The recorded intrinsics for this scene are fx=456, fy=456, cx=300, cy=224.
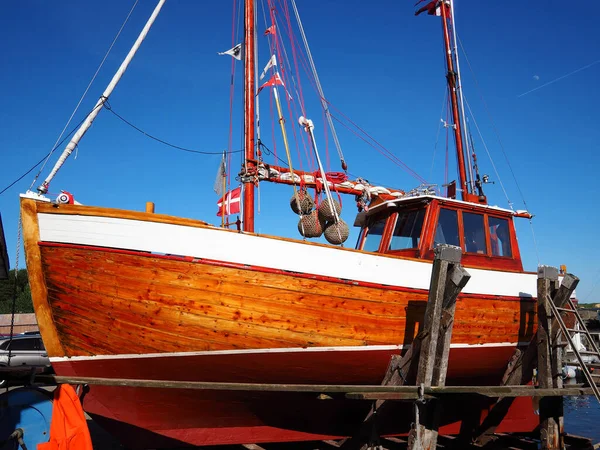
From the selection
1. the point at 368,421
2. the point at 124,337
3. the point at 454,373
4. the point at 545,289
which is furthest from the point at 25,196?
the point at 545,289

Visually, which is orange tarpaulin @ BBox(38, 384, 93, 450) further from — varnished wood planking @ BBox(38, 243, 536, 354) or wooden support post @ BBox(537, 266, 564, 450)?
wooden support post @ BBox(537, 266, 564, 450)

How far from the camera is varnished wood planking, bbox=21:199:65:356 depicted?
5.97 metres

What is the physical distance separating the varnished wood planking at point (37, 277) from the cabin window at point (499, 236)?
762cm

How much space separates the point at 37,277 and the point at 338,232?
5.55m

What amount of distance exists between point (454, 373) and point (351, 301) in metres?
2.72

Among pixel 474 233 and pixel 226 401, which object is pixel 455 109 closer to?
pixel 474 233

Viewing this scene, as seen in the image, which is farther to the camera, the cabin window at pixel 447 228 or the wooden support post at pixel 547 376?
the cabin window at pixel 447 228

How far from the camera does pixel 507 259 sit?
8922mm

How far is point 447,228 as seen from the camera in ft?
27.4

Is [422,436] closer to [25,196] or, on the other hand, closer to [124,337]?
[124,337]

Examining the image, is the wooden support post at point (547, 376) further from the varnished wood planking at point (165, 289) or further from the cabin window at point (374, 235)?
the varnished wood planking at point (165, 289)

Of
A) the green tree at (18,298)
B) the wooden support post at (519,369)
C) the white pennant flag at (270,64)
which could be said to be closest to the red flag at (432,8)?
the white pennant flag at (270,64)

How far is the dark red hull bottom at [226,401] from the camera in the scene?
20.2ft

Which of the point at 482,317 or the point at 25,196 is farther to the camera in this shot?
the point at 482,317
